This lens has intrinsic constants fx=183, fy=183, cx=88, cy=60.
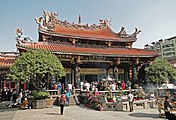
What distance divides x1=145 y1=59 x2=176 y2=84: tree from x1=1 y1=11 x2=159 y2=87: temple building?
1029 mm

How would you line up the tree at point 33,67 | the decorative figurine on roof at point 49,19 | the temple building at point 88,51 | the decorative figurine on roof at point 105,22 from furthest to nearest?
1. the decorative figurine on roof at point 105,22
2. the decorative figurine on roof at point 49,19
3. the temple building at point 88,51
4. the tree at point 33,67

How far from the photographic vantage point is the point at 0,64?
59.3 feet

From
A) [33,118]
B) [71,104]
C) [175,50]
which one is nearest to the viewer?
[33,118]

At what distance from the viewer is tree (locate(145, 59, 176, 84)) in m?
20.1

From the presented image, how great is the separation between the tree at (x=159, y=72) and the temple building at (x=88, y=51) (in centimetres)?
103

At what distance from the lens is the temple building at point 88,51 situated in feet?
58.6

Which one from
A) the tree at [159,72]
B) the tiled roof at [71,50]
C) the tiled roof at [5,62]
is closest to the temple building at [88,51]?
the tiled roof at [71,50]

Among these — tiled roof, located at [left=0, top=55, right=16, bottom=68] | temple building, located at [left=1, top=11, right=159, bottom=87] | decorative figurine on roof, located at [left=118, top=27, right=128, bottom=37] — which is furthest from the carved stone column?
decorative figurine on roof, located at [left=118, top=27, right=128, bottom=37]

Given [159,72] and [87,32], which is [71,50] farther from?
[159,72]

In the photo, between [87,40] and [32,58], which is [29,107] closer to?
[32,58]

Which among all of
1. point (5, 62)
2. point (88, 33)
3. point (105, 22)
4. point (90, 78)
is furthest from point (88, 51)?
point (105, 22)

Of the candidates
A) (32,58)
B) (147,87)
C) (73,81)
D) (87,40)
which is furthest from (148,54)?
(32,58)

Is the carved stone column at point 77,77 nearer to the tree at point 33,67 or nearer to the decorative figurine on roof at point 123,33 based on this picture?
the tree at point 33,67

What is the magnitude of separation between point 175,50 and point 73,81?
5779cm
